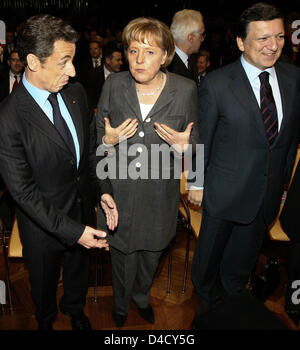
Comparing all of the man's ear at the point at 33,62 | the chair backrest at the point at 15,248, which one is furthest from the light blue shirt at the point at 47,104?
the chair backrest at the point at 15,248

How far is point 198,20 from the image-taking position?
3623mm

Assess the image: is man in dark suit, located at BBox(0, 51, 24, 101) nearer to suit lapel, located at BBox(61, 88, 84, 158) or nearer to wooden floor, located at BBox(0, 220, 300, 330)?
wooden floor, located at BBox(0, 220, 300, 330)

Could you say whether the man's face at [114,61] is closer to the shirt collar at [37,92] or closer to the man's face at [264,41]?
the man's face at [264,41]

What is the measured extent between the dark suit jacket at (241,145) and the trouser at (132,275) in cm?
52

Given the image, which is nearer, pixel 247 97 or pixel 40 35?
pixel 40 35

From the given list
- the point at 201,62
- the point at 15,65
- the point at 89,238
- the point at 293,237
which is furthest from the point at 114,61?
the point at 89,238

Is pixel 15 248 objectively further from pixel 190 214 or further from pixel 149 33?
pixel 149 33

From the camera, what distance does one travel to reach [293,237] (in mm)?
2410

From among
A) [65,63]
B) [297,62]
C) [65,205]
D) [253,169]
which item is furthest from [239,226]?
[297,62]

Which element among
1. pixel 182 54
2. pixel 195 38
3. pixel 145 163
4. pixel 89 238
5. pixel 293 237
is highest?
pixel 195 38

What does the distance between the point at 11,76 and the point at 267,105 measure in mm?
3695

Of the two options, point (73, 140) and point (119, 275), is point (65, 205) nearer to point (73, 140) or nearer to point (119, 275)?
point (73, 140)

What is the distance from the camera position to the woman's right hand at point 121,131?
6.30 ft

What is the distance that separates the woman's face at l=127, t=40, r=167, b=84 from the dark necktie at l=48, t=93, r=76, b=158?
0.43m
